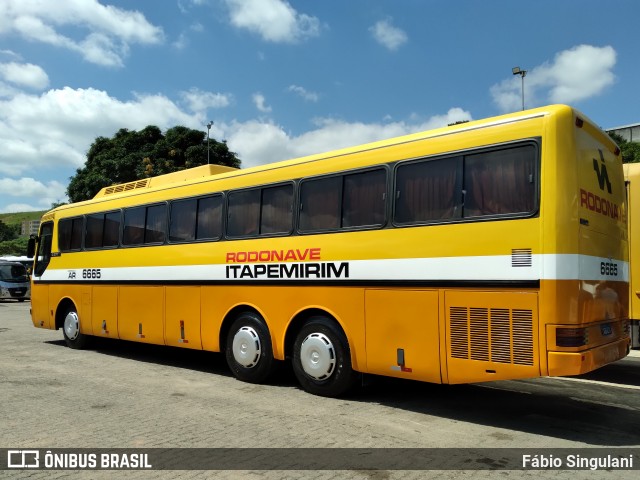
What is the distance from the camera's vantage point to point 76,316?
12.1 metres

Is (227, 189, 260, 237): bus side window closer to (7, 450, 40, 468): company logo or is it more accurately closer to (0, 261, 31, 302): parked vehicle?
(7, 450, 40, 468): company logo

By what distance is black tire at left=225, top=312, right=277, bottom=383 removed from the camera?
313 inches

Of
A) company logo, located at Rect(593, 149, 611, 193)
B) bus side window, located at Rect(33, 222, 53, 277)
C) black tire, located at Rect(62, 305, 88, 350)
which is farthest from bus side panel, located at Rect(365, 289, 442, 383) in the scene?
bus side window, located at Rect(33, 222, 53, 277)

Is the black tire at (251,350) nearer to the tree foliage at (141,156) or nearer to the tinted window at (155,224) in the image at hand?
the tinted window at (155,224)

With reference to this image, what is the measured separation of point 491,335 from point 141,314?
6.75 m

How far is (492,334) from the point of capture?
5605 millimetres

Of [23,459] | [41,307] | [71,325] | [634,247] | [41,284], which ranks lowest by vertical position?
[23,459]

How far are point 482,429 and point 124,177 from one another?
3046cm

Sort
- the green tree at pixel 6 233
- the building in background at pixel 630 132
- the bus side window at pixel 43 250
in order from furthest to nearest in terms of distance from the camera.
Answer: the green tree at pixel 6 233
the building in background at pixel 630 132
the bus side window at pixel 43 250

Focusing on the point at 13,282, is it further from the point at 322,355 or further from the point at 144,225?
the point at 322,355

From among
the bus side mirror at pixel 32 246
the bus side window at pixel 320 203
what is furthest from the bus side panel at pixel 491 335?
the bus side mirror at pixel 32 246

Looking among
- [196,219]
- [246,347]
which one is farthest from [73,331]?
[246,347]

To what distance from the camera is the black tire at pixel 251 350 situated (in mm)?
7945

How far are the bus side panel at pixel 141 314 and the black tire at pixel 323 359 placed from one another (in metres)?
3.38
